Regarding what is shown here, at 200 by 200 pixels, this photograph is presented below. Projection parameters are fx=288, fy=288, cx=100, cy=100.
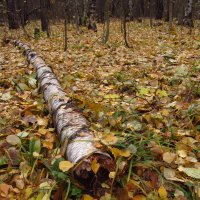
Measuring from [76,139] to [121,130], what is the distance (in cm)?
58

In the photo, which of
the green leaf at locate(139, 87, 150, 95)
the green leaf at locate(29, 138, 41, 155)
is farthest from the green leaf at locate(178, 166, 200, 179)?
the green leaf at locate(139, 87, 150, 95)

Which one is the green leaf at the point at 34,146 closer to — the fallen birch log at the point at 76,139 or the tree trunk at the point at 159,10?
the fallen birch log at the point at 76,139

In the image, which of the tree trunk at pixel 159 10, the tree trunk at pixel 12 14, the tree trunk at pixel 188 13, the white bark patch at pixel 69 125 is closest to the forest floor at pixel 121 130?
the white bark patch at pixel 69 125

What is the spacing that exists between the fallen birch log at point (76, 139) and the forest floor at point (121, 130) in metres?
0.08

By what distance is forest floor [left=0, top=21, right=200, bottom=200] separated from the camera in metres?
1.91

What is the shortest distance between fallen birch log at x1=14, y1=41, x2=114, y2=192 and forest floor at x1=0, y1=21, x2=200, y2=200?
0.08 meters

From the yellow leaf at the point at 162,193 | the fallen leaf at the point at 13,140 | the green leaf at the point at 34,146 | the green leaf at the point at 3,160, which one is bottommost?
the green leaf at the point at 3,160

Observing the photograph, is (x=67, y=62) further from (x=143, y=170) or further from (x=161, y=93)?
(x=143, y=170)

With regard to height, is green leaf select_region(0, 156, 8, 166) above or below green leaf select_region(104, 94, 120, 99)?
below

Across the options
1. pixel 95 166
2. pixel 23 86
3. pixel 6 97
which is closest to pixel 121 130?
pixel 95 166

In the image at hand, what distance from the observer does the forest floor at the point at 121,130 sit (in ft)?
6.28

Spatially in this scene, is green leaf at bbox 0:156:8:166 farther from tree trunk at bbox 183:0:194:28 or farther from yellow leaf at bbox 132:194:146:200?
tree trunk at bbox 183:0:194:28

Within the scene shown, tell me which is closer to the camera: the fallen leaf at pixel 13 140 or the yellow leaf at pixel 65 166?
the yellow leaf at pixel 65 166

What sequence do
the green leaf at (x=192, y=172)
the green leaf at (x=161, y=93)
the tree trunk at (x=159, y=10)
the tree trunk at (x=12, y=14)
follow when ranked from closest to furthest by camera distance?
the green leaf at (x=192, y=172), the green leaf at (x=161, y=93), the tree trunk at (x=12, y=14), the tree trunk at (x=159, y=10)
